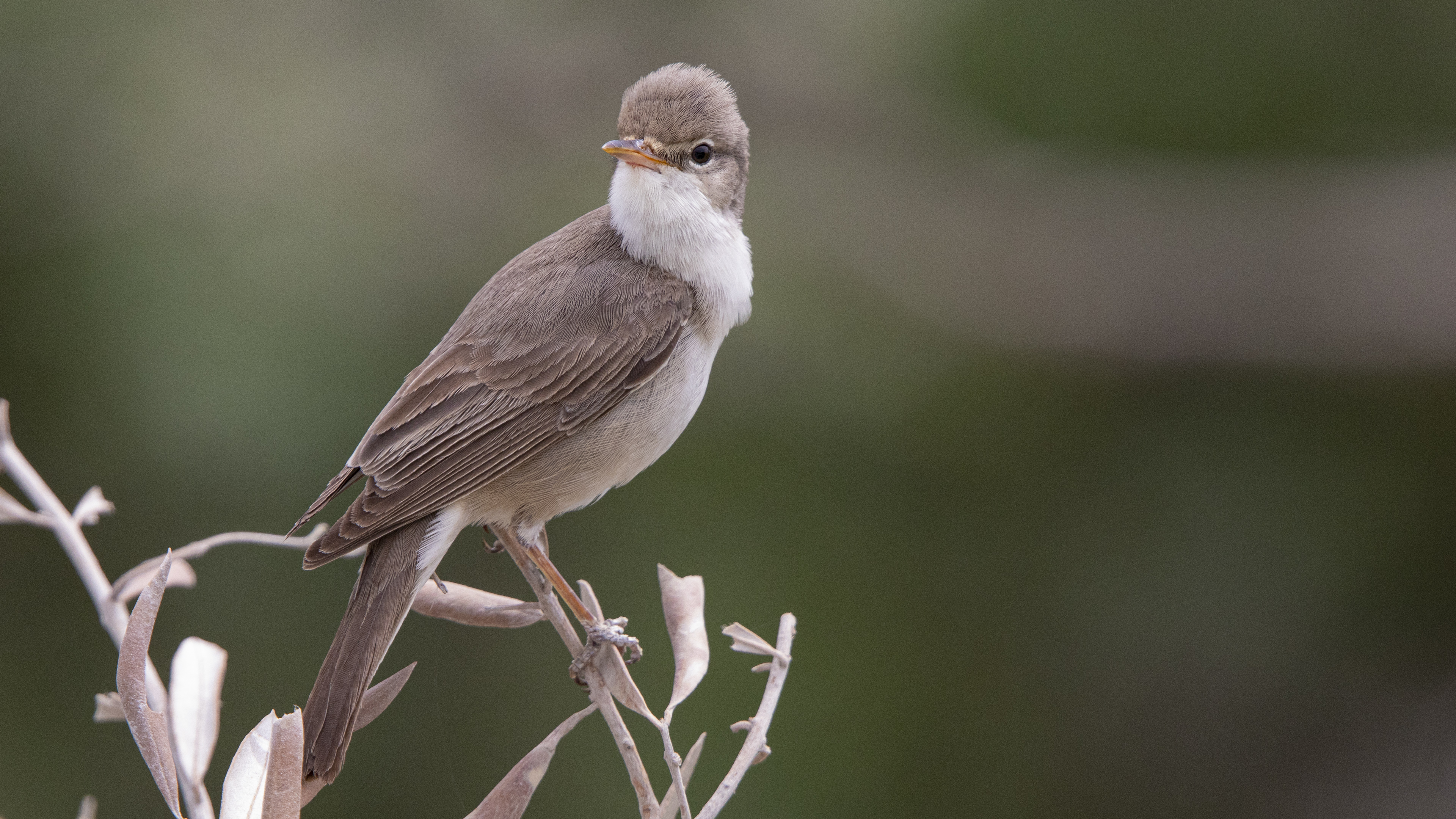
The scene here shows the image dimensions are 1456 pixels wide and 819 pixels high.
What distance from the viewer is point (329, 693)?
167 cm

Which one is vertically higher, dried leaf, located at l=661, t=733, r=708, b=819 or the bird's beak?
the bird's beak

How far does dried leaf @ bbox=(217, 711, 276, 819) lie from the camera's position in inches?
45.6

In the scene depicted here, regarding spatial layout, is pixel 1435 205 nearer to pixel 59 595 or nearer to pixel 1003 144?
pixel 1003 144

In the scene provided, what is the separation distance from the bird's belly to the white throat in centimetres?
10

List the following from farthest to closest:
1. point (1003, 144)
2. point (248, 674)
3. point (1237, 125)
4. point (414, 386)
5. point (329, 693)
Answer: point (1003, 144)
point (1237, 125)
point (248, 674)
point (414, 386)
point (329, 693)

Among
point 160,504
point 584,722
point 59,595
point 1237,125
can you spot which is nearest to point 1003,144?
point 1237,125

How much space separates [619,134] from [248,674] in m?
2.17

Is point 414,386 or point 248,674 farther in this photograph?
point 248,674

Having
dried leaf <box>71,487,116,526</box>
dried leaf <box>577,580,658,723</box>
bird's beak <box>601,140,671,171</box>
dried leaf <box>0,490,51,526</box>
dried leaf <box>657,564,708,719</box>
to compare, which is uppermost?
bird's beak <box>601,140,671,171</box>

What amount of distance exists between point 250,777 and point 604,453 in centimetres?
118

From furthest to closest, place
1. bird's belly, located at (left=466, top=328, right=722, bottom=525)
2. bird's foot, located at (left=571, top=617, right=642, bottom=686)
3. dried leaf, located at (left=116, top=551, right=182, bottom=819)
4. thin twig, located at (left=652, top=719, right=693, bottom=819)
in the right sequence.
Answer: bird's belly, located at (left=466, top=328, right=722, bottom=525) < bird's foot, located at (left=571, top=617, right=642, bottom=686) < thin twig, located at (left=652, top=719, right=693, bottom=819) < dried leaf, located at (left=116, top=551, right=182, bottom=819)

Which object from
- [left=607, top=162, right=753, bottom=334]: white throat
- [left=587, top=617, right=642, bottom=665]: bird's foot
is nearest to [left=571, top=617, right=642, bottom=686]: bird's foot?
[left=587, top=617, right=642, bottom=665]: bird's foot

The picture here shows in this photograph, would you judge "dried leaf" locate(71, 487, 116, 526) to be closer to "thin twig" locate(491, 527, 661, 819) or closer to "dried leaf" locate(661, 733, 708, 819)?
"thin twig" locate(491, 527, 661, 819)

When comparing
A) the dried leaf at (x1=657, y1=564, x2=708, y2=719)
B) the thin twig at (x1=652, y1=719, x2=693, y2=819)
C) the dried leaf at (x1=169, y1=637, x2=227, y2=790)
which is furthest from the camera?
the dried leaf at (x1=657, y1=564, x2=708, y2=719)
